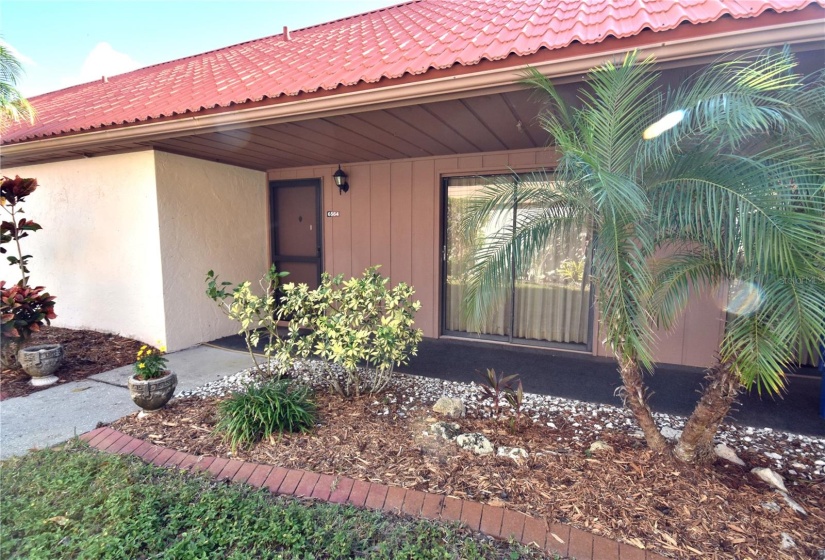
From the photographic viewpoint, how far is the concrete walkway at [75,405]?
110 inches

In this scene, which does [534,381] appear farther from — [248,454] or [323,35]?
[323,35]

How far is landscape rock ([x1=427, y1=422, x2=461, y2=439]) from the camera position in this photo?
2619 millimetres

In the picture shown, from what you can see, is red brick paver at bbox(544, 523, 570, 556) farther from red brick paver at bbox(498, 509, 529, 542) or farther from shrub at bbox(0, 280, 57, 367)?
shrub at bbox(0, 280, 57, 367)

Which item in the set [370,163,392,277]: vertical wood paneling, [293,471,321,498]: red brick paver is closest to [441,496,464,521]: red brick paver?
[293,471,321,498]: red brick paver

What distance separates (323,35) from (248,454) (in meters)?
5.31

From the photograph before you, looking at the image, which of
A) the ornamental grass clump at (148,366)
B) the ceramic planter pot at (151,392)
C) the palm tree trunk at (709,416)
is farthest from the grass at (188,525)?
the palm tree trunk at (709,416)

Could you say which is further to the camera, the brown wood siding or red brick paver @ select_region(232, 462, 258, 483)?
the brown wood siding

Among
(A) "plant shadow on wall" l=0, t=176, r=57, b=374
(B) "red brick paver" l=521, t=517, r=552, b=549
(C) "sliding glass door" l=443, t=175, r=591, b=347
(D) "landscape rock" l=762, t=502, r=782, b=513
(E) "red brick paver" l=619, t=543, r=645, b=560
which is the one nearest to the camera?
(E) "red brick paver" l=619, t=543, r=645, b=560

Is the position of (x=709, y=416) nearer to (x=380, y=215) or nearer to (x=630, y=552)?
(x=630, y=552)

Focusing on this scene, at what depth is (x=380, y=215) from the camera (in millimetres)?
5523

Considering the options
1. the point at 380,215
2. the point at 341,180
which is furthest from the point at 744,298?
the point at 341,180

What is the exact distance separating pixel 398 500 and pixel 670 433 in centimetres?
200

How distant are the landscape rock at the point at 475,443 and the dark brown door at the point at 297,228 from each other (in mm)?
4094

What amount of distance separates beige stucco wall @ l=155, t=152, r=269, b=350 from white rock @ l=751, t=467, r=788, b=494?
5.62 meters
